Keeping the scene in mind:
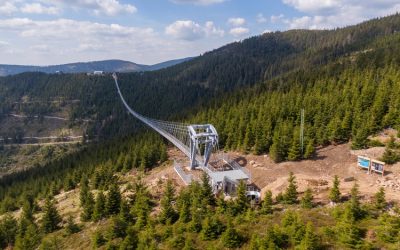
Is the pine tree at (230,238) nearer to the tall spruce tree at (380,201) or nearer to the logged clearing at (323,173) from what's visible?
the logged clearing at (323,173)

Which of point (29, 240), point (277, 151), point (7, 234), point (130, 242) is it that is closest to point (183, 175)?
point (277, 151)

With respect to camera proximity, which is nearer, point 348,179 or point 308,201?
point 308,201

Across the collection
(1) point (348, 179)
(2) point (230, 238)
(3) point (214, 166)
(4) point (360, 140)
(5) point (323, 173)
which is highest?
(4) point (360, 140)

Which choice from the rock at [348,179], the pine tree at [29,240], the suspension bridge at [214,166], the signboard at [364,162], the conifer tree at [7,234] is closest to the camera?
the rock at [348,179]

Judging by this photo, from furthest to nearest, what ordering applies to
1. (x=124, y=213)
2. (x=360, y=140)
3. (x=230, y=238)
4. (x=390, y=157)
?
(x=360, y=140)
(x=390, y=157)
(x=124, y=213)
(x=230, y=238)

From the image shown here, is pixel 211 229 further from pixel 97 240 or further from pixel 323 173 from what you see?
pixel 323 173

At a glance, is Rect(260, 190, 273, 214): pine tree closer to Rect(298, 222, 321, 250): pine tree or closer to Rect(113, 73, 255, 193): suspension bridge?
Rect(298, 222, 321, 250): pine tree

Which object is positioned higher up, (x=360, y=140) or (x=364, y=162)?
(x=360, y=140)

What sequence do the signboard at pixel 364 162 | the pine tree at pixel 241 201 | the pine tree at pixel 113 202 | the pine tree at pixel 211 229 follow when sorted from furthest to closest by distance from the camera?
1. the pine tree at pixel 113 202
2. the signboard at pixel 364 162
3. the pine tree at pixel 241 201
4. the pine tree at pixel 211 229

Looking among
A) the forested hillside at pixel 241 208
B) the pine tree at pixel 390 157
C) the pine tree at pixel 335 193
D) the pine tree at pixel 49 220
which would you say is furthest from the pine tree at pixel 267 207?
the pine tree at pixel 49 220
